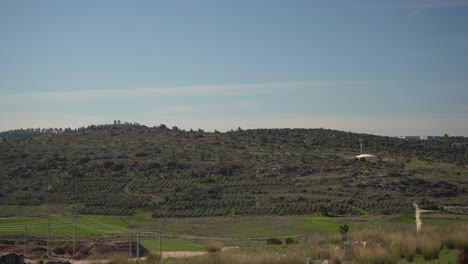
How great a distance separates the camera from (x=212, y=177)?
61.6 m

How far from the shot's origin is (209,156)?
243 feet

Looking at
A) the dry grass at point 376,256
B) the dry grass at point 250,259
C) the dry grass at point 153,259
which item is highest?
the dry grass at point 376,256

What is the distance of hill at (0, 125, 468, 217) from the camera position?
47.9 m

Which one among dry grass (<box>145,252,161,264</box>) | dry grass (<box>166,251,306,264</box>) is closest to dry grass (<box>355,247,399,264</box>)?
dry grass (<box>166,251,306,264</box>)

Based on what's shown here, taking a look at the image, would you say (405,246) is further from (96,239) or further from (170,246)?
(96,239)

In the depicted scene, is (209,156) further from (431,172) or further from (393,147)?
(393,147)

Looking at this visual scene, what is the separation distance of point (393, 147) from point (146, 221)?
71.6 meters

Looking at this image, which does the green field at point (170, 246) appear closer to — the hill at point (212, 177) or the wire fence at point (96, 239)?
the wire fence at point (96, 239)

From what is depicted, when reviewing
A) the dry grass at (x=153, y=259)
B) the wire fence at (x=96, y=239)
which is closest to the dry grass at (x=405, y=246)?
the wire fence at (x=96, y=239)

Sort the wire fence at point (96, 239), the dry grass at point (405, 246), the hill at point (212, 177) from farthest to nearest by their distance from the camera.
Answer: the hill at point (212, 177) < the wire fence at point (96, 239) < the dry grass at point (405, 246)

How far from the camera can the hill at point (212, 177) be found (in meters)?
47.9

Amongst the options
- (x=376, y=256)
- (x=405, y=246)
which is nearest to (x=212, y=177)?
(x=405, y=246)

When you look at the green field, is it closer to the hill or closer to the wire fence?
the wire fence

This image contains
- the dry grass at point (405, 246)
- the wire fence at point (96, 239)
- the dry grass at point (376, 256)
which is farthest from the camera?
the wire fence at point (96, 239)
